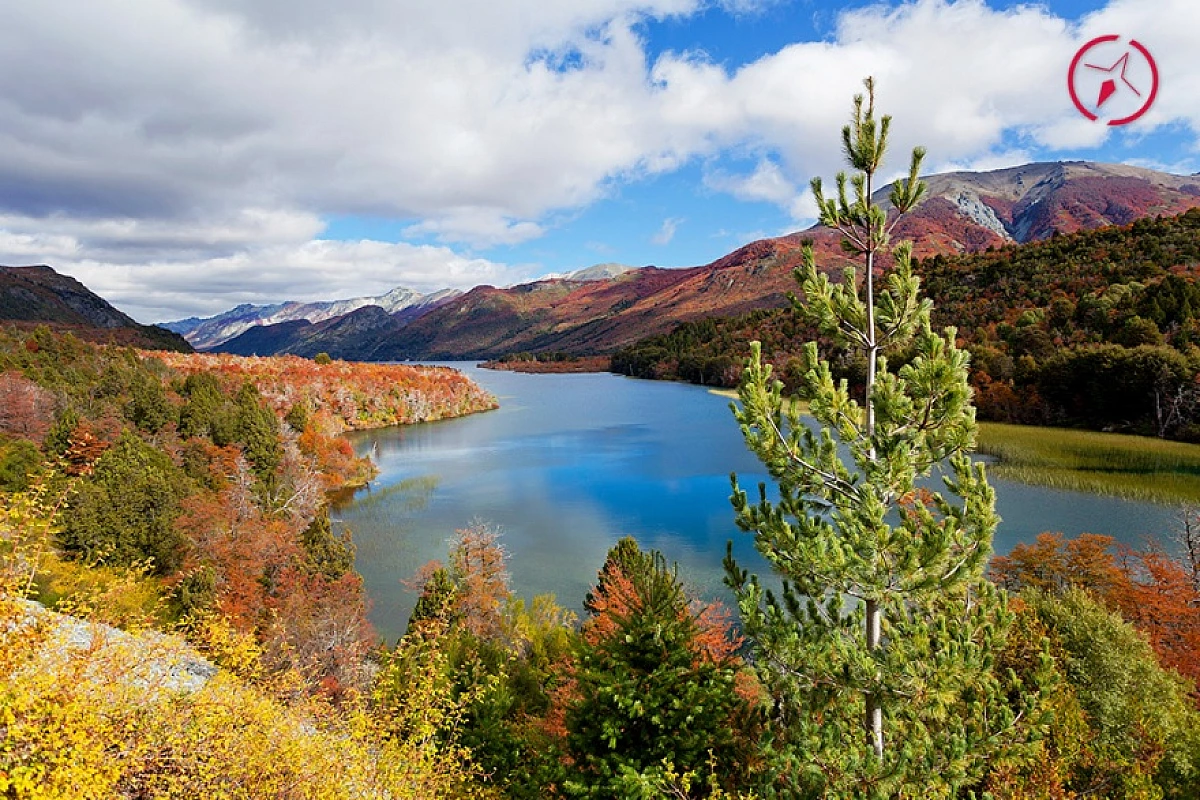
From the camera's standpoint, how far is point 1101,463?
1747 inches

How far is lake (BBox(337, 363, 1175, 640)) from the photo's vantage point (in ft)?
106

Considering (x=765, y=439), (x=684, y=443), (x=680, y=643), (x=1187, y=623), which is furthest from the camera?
(x=684, y=443)

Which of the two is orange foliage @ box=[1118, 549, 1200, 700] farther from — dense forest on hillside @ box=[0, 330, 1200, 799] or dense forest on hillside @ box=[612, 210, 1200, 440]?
dense forest on hillside @ box=[612, 210, 1200, 440]

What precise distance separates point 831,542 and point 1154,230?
96.8 meters

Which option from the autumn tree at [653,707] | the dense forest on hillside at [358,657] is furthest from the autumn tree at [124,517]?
the autumn tree at [653,707]

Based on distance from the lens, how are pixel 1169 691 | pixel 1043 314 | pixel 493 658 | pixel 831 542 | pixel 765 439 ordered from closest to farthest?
pixel 831 542 < pixel 765 439 < pixel 1169 691 < pixel 493 658 < pixel 1043 314

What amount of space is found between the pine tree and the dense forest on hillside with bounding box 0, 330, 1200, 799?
2.26 feet

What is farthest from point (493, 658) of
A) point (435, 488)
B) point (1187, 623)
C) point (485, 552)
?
point (435, 488)

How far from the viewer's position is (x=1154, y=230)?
75.0 m

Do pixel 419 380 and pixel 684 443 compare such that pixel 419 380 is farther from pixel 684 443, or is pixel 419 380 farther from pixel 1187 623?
pixel 1187 623

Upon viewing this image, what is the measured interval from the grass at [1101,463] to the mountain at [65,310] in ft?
513

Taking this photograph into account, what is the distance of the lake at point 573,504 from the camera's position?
106 ft

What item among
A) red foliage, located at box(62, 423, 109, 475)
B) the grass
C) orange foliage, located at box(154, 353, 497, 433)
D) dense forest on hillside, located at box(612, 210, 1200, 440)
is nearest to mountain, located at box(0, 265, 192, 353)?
orange foliage, located at box(154, 353, 497, 433)

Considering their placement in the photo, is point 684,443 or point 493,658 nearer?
point 493,658
